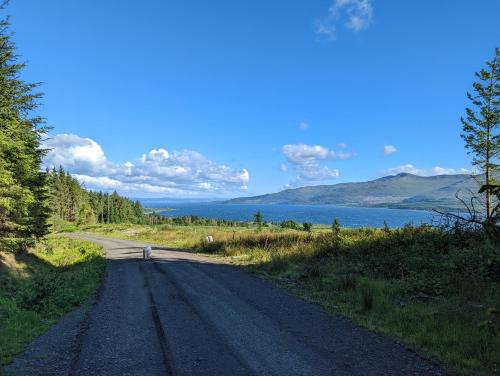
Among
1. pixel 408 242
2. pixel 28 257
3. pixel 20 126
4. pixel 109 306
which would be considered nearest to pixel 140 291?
pixel 109 306

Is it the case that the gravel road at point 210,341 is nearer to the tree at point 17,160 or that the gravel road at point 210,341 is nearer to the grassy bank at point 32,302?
the grassy bank at point 32,302

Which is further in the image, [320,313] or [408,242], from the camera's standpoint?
[408,242]

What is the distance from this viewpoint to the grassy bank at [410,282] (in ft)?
21.6

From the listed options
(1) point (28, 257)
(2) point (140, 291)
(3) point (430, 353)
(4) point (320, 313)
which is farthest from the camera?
(1) point (28, 257)

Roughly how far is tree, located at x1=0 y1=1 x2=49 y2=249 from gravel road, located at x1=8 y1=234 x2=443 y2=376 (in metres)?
10.6

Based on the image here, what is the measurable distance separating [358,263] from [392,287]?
12.3ft

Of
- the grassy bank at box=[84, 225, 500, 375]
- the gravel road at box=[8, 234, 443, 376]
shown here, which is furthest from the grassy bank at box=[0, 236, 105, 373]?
the grassy bank at box=[84, 225, 500, 375]

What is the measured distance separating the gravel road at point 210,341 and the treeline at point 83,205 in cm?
6249

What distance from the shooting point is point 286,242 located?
2284 centimetres

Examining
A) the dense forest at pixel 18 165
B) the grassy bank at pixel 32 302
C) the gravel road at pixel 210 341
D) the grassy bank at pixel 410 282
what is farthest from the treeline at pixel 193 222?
the gravel road at pixel 210 341

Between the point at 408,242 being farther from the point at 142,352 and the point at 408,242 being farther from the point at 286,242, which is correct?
the point at 142,352

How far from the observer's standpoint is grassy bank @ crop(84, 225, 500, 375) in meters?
6.58

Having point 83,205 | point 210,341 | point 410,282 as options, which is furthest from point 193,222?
point 210,341

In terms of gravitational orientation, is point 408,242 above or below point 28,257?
above
